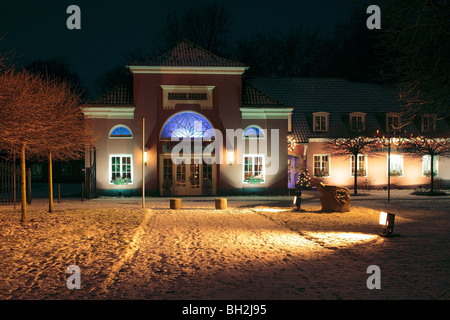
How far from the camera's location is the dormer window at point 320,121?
3103 cm

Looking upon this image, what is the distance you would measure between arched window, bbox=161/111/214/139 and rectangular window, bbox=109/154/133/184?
2.49 m

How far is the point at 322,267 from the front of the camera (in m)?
8.01

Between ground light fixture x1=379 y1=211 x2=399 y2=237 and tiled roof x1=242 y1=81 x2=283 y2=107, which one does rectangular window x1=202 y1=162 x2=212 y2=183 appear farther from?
ground light fixture x1=379 y1=211 x2=399 y2=237

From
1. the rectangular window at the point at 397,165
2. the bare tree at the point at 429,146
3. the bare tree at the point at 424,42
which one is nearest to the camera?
the bare tree at the point at 424,42

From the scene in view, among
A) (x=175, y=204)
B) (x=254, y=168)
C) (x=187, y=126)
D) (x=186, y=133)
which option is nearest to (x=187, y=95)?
(x=187, y=126)

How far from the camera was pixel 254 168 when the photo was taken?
26.1m

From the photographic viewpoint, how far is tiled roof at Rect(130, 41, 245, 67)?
82.8 ft

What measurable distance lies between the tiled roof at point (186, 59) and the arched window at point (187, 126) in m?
2.84

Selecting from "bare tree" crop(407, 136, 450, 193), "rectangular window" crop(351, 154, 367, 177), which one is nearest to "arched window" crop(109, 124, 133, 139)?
"rectangular window" crop(351, 154, 367, 177)

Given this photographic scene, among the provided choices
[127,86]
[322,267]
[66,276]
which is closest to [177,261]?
[66,276]

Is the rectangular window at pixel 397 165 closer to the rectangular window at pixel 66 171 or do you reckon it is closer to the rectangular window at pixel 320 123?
the rectangular window at pixel 320 123

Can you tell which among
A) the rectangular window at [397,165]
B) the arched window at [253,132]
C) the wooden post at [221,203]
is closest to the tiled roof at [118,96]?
the arched window at [253,132]

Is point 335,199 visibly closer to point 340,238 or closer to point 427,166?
point 340,238

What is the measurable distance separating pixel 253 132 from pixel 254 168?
2.11 meters
